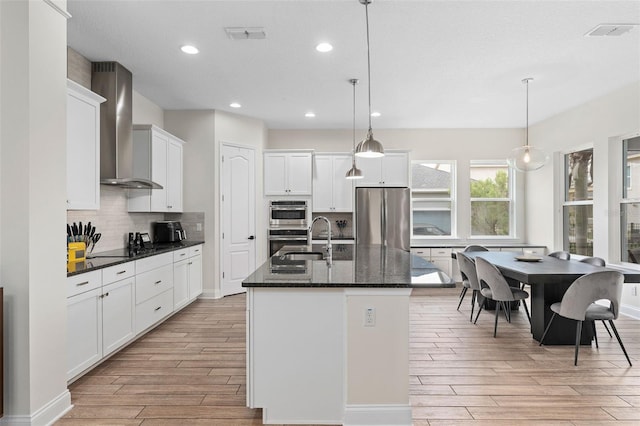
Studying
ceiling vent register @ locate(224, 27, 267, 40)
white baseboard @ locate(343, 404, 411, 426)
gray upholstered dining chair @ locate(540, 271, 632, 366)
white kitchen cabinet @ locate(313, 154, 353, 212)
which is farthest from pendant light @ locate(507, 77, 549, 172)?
white baseboard @ locate(343, 404, 411, 426)

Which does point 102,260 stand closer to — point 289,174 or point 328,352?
point 328,352

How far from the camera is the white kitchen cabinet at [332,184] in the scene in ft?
22.2

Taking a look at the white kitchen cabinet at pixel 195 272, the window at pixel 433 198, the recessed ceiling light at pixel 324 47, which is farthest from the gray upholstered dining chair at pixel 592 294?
the white kitchen cabinet at pixel 195 272

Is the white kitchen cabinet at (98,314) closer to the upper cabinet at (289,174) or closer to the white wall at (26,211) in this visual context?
the white wall at (26,211)

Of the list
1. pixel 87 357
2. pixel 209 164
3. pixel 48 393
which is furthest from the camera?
pixel 209 164

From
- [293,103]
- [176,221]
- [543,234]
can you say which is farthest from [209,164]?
[543,234]

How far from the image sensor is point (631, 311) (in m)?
4.81

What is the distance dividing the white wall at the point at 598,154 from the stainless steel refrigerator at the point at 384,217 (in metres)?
2.32

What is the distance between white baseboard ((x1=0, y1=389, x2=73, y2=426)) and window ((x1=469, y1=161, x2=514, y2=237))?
21.4 ft

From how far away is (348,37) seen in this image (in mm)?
3428

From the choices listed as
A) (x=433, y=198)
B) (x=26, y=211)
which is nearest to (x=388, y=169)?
(x=433, y=198)

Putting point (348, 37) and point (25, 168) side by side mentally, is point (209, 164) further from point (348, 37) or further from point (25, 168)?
point (25, 168)

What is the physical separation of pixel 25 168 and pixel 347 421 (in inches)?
95.7

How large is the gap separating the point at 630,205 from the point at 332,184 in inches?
166
